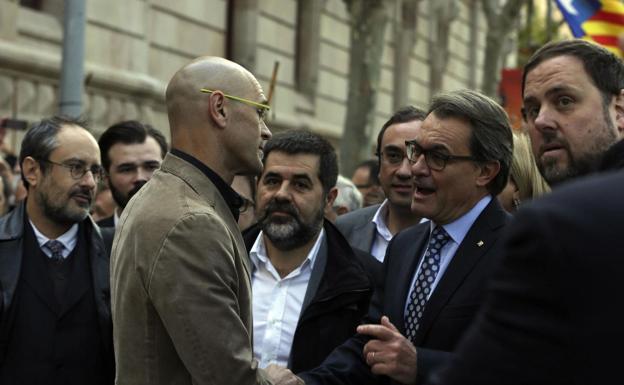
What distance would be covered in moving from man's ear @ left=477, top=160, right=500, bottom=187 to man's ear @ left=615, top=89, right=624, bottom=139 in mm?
471

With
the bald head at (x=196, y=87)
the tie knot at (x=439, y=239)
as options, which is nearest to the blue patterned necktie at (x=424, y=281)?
the tie knot at (x=439, y=239)

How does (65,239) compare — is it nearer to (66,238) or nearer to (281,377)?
(66,238)

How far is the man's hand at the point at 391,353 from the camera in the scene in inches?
154

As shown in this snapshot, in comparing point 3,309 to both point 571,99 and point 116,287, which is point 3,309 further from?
point 571,99

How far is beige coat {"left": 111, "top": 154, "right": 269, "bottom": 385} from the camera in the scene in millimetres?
3600

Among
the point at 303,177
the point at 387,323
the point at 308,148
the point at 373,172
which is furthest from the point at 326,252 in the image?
the point at 373,172

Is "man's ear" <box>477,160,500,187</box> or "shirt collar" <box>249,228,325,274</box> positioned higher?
"man's ear" <box>477,160,500,187</box>

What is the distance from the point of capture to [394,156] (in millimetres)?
6641

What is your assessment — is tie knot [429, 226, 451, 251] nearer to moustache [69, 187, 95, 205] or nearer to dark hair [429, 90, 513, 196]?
dark hair [429, 90, 513, 196]

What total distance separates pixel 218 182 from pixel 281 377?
0.83 m

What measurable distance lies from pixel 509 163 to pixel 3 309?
8.32 ft

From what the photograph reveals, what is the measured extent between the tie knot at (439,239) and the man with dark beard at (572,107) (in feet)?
1.48

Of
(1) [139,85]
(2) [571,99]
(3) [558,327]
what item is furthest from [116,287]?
(1) [139,85]

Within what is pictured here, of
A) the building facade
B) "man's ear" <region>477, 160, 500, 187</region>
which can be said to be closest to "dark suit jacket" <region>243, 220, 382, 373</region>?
"man's ear" <region>477, 160, 500, 187</region>
